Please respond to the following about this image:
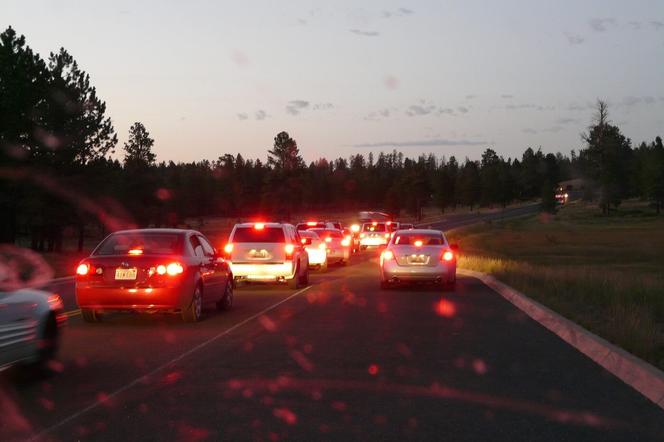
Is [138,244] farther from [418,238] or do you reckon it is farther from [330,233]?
[330,233]

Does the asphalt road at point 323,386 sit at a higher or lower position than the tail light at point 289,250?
lower

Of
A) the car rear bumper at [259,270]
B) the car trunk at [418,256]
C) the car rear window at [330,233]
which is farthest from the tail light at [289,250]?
the car rear window at [330,233]

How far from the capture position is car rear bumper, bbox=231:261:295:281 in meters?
20.6

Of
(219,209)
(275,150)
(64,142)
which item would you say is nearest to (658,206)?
(275,150)

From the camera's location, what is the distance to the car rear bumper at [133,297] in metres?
13.2

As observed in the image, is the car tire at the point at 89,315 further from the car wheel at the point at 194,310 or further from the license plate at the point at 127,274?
the car wheel at the point at 194,310

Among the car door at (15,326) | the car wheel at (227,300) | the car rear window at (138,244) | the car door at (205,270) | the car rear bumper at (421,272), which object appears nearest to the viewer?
the car door at (15,326)

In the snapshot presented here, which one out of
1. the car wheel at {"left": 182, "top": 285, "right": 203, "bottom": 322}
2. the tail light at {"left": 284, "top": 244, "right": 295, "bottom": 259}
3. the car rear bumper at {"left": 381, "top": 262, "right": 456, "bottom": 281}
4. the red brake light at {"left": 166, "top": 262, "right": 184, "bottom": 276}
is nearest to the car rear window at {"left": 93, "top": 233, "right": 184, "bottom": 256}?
the red brake light at {"left": 166, "top": 262, "right": 184, "bottom": 276}

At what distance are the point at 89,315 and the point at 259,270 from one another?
7.12 metres

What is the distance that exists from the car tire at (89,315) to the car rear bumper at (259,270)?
22.2 feet

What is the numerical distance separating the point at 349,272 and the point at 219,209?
495ft

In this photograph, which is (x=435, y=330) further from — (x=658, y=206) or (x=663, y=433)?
(x=658, y=206)

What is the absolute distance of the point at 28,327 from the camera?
835 centimetres

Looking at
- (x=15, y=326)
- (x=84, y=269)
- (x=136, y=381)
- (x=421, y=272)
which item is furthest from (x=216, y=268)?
(x=15, y=326)
